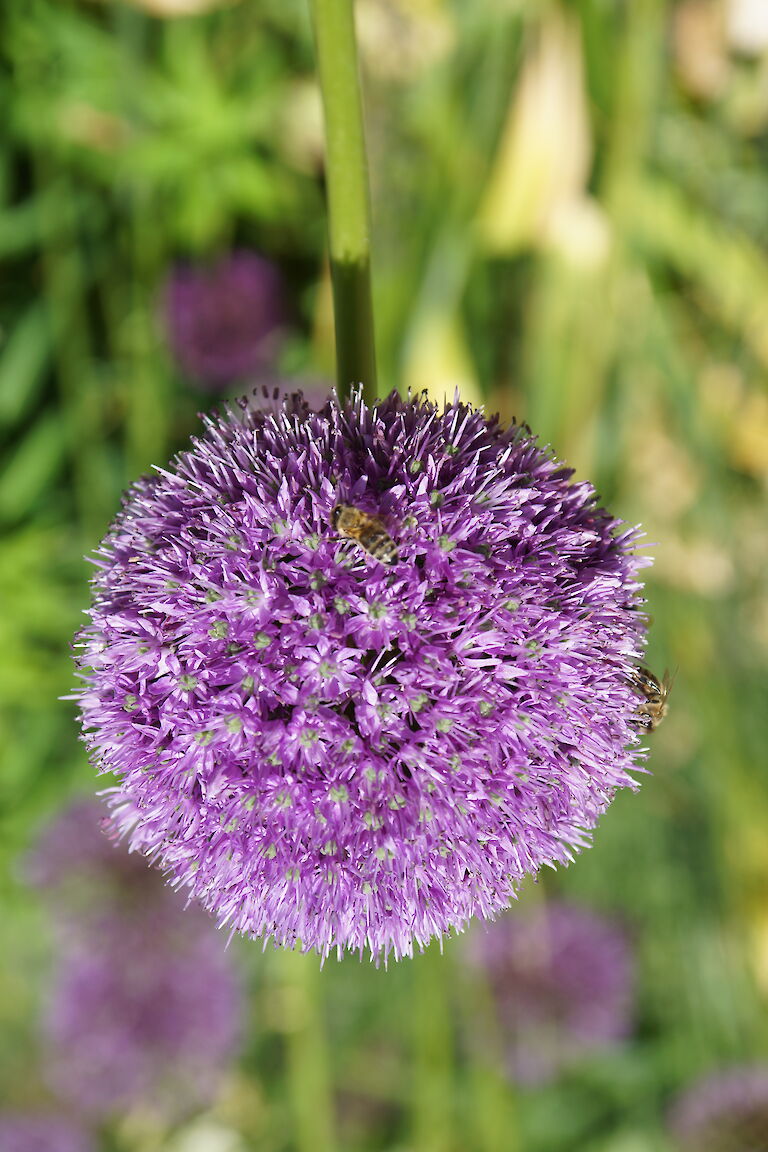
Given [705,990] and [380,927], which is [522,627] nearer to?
[380,927]

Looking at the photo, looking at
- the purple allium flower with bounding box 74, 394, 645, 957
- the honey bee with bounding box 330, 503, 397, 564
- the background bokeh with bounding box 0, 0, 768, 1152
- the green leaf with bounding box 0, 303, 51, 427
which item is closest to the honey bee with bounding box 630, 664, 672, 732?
the purple allium flower with bounding box 74, 394, 645, 957

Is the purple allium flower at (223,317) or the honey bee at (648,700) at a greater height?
the purple allium flower at (223,317)

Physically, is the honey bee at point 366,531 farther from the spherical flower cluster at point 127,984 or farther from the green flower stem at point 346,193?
the spherical flower cluster at point 127,984

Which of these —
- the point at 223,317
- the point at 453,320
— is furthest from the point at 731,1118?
the point at 223,317

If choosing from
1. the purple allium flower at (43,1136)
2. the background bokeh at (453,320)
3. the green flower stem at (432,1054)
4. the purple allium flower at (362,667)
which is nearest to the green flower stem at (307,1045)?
the background bokeh at (453,320)

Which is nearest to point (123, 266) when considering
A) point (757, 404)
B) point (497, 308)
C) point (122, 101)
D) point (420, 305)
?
point (122, 101)
